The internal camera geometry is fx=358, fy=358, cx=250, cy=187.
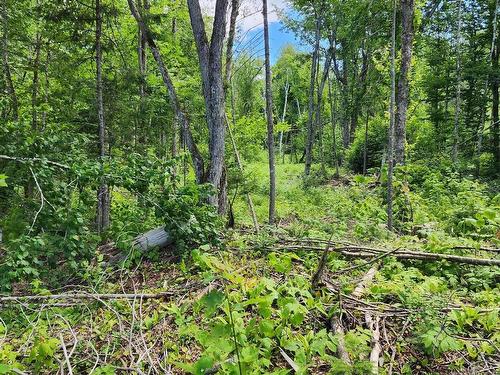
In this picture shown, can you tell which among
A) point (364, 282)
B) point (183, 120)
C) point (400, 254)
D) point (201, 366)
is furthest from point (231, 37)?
point (201, 366)

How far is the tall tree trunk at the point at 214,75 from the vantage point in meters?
5.68

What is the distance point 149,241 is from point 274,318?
2.56 metres

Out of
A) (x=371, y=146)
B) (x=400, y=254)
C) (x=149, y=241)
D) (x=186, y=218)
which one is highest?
(x=371, y=146)

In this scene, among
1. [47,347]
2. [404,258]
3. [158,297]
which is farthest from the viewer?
[404,258]

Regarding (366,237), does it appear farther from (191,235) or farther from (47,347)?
(47,347)

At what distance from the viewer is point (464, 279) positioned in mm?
3529

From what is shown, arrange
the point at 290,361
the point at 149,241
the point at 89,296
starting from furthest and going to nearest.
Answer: the point at 149,241, the point at 89,296, the point at 290,361

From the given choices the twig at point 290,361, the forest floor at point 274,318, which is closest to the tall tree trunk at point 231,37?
the forest floor at point 274,318

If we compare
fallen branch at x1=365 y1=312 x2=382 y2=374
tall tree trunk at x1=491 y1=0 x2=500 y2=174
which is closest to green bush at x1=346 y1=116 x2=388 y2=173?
tall tree trunk at x1=491 y1=0 x2=500 y2=174

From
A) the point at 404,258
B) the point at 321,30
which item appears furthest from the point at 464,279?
the point at 321,30

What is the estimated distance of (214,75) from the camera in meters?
5.80

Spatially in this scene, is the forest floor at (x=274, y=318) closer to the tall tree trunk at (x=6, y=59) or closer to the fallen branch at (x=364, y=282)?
the fallen branch at (x=364, y=282)

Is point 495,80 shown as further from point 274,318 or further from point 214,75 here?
point 274,318

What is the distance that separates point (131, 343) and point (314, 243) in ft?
8.21
